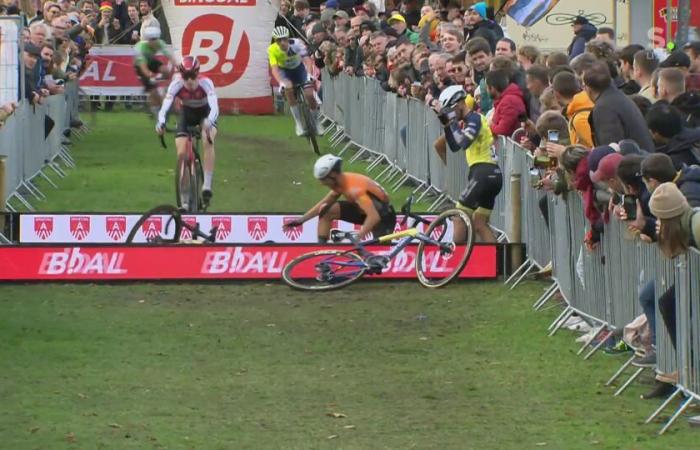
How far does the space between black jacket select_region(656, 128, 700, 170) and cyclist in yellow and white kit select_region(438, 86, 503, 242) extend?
4.75 meters

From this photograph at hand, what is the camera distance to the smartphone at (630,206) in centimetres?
1169

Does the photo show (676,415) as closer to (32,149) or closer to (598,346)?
(598,346)

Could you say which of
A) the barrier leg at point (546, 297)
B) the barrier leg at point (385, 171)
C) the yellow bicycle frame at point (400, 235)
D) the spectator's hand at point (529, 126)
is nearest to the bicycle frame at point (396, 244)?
the yellow bicycle frame at point (400, 235)

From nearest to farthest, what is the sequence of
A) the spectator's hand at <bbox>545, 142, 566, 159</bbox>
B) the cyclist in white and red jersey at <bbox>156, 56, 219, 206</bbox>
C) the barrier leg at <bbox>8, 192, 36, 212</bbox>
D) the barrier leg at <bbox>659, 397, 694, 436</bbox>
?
the barrier leg at <bbox>659, 397, 694, 436</bbox>, the spectator's hand at <bbox>545, 142, 566, 159</bbox>, the cyclist in white and red jersey at <bbox>156, 56, 219, 206</bbox>, the barrier leg at <bbox>8, 192, 36, 212</bbox>

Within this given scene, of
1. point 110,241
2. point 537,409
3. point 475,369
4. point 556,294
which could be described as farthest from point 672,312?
point 110,241

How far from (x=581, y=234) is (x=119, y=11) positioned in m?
28.4

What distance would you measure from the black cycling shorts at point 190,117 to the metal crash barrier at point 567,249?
9.13 ft

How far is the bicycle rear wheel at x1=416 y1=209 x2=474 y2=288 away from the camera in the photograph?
56.2 feet

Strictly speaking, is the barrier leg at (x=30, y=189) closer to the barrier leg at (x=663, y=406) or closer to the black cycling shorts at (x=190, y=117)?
the black cycling shorts at (x=190, y=117)

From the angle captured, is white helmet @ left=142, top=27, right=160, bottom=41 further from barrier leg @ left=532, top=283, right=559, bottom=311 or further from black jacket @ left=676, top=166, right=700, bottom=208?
black jacket @ left=676, top=166, right=700, bottom=208

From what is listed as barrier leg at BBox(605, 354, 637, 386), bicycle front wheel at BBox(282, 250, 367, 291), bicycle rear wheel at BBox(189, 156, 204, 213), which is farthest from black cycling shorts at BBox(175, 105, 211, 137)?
barrier leg at BBox(605, 354, 637, 386)

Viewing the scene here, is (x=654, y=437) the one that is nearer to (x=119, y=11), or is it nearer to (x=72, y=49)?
(x=72, y=49)

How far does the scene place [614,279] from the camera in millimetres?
12820

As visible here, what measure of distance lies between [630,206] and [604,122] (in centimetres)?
203
